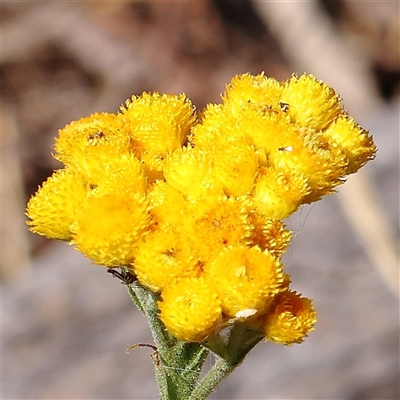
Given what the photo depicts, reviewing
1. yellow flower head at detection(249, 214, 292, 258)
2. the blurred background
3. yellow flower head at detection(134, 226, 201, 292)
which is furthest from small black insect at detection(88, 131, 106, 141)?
the blurred background

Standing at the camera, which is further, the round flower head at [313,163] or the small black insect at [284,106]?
the small black insect at [284,106]

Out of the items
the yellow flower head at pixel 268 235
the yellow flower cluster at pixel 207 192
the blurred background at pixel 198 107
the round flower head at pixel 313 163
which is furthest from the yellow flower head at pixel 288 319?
the blurred background at pixel 198 107

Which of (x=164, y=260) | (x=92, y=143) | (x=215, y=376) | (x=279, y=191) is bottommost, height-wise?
(x=215, y=376)

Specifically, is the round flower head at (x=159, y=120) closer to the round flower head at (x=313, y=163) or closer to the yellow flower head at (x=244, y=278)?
the round flower head at (x=313, y=163)

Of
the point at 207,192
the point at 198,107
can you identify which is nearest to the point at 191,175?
the point at 207,192

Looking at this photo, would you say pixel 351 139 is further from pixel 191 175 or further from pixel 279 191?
pixel 191 175

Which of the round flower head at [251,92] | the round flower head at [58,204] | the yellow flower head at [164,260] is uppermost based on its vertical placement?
the round flower head at [251,92]
